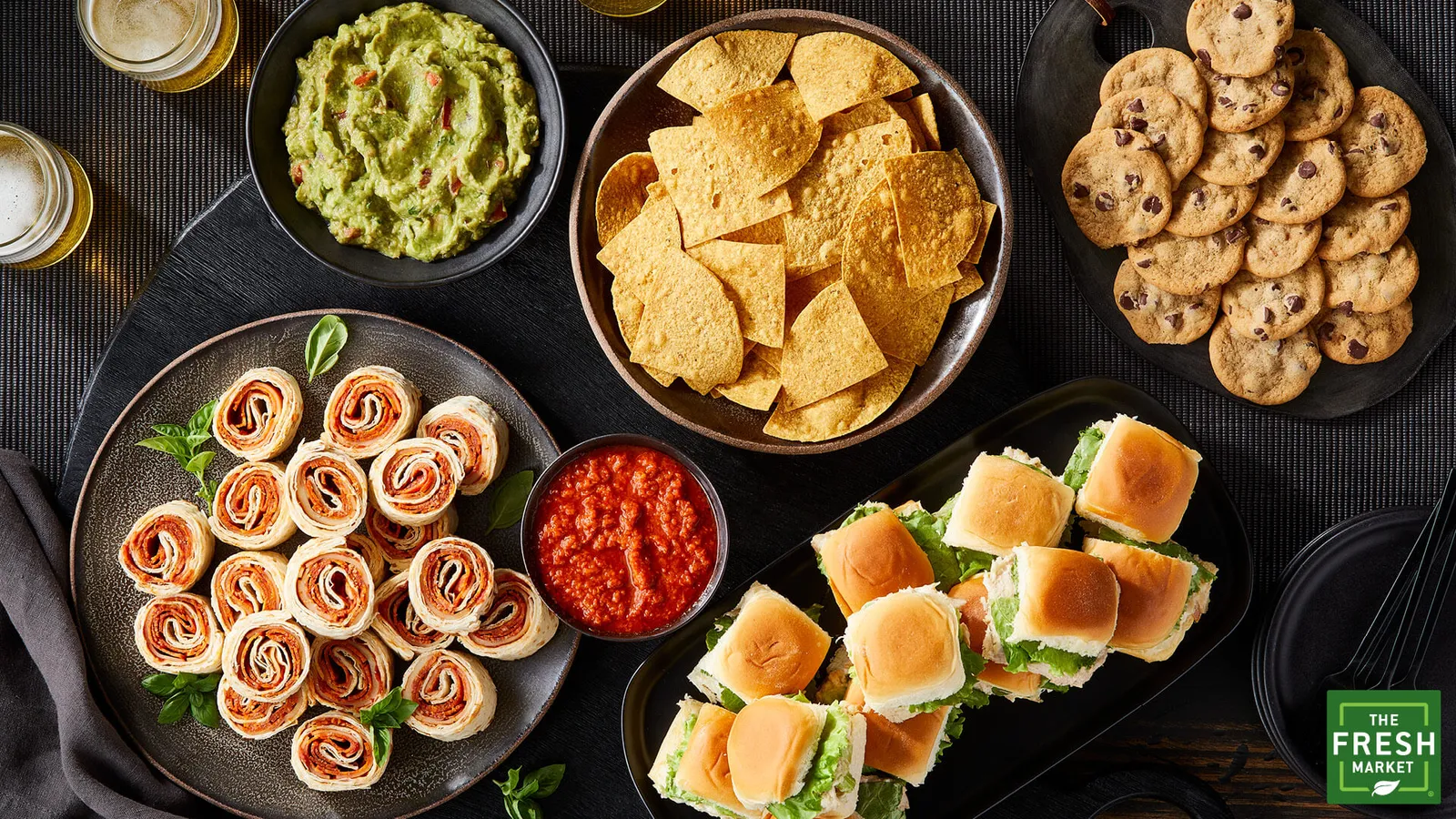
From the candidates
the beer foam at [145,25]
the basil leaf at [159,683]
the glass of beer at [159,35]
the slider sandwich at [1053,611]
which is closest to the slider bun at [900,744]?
the slider sandwich at [1053,611]

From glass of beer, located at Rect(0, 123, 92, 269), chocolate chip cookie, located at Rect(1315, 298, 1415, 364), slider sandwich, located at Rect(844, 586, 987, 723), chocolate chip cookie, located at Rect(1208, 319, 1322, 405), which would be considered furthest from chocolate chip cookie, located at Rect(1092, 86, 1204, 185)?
glass of beer, located at Rect(0, 123, 92, 269)

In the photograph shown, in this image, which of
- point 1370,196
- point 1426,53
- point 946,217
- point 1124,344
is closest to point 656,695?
point 946,217

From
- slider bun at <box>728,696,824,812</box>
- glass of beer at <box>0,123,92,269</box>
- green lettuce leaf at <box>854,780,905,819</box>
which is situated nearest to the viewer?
slider bun at <box>728,696,824,812</box>

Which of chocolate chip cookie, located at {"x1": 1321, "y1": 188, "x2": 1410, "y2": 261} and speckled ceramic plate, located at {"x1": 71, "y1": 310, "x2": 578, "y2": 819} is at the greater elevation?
chocolate chip cookie, located at {"x1": 1321, "y1": 188, "x2": 1410, "y2": 261}

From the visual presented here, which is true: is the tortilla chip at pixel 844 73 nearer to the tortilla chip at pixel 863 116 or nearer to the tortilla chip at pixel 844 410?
the tortilla chip at pixel 863 116

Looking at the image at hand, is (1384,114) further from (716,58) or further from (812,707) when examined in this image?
(812,707)

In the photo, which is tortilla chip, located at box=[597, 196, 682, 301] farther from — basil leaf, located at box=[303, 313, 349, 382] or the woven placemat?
basil leaf, located at box=[303, 313, 349, 382]

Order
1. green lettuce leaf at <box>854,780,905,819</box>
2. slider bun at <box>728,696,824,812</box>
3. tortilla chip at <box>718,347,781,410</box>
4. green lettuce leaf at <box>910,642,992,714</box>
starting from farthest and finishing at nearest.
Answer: tortilla chip at <box>718,347,781,410</box>
green lettuce leaf at <box>854,780,905,819</box>
green lettuce leaf at <box>910,642,992,714</box>
slider bun at <box>728,696,824,812</box>
